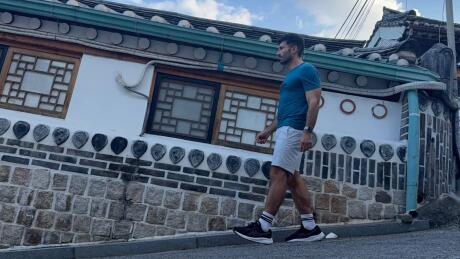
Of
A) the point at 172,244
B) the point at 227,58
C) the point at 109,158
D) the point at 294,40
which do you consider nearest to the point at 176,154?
the point at 109,158

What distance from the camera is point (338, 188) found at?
14.0 ft

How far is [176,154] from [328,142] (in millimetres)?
1707

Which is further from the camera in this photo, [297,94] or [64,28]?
[64,28]

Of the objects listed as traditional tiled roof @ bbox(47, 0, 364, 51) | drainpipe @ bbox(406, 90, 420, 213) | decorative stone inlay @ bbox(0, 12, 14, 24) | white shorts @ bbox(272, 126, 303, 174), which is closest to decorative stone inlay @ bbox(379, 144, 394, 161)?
drainpipe @ bbox(406, 90, 420, 213)

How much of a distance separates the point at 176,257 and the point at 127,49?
288 cm

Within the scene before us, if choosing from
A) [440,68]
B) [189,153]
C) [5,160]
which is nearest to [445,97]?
[440,68]

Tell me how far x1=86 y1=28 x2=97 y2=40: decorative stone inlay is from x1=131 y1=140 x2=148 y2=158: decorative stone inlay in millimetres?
1563

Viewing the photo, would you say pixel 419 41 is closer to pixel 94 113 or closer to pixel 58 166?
pixel 94 113

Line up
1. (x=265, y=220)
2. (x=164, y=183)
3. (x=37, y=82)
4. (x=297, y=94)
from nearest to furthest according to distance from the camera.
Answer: (x=265, y=220), (x=297, y=94), (x=164, y=183), (x=37, y=82)

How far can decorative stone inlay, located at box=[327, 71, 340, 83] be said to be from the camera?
504 cm

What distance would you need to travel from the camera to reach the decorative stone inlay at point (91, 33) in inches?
196

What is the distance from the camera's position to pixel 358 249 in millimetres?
2947

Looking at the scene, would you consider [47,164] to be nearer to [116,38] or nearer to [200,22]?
[116,38]

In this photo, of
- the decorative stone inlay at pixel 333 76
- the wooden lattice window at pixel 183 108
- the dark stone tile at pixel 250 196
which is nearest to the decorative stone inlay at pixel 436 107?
the decorative stone inlay at pixel 333 76
